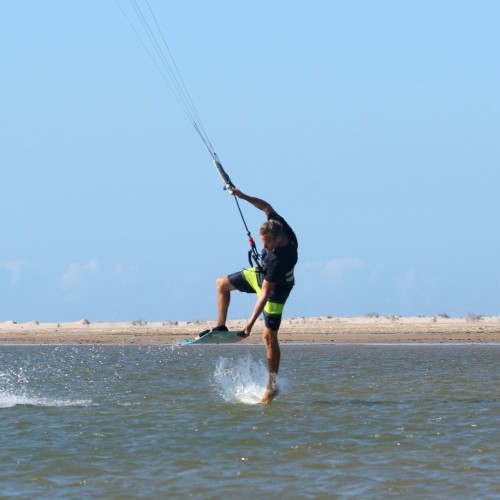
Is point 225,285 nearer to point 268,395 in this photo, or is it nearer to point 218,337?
point 218,337

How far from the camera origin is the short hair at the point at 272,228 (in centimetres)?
1195

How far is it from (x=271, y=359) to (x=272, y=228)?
1.73m

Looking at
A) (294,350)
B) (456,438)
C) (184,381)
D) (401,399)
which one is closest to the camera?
(456,438)

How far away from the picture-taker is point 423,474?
837 centimetres

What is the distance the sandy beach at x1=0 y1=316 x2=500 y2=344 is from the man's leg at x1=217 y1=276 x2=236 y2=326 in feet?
63.6

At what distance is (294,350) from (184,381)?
10438mm

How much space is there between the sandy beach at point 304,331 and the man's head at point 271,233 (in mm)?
20217

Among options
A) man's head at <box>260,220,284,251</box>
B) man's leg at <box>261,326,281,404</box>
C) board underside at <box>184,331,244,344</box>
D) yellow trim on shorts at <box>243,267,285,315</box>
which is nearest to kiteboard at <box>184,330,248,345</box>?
board underside at <box>184,331,244,344</box>

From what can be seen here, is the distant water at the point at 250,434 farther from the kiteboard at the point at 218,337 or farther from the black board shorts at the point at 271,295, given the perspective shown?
the black board shorts at the point at 271,295

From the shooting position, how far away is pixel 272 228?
471 inches

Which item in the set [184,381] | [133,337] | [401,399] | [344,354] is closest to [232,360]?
[344,354]

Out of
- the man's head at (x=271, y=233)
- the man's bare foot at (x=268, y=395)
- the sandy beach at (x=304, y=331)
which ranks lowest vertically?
the man's bare foot at (x=268, y=395)

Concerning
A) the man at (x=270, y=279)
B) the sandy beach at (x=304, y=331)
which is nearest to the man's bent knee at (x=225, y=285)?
the man at (x=270, y=279)

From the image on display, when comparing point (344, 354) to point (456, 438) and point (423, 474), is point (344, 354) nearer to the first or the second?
point (456, 438)
